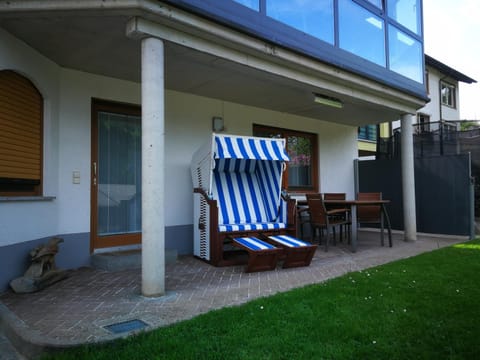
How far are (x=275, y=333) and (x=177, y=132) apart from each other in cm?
470

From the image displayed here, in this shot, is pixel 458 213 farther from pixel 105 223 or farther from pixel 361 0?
pixel 105 223

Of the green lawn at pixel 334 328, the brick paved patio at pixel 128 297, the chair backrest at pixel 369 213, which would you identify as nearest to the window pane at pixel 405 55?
the chair backrest at pixel 369 213

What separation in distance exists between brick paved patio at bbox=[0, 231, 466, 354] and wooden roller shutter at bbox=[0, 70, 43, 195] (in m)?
1.39

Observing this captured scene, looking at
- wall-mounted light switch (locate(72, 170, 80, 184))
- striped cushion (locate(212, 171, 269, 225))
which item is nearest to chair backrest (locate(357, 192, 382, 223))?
striped cushion (locate(212, 171, 269, 225))

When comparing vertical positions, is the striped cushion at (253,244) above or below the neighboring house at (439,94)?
below

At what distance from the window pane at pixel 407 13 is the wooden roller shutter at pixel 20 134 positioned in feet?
22.9

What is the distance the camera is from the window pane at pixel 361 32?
6621mm

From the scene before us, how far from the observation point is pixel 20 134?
4.75 m

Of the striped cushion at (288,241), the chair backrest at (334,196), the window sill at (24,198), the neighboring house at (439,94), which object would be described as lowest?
the striped cushion at (288,241)

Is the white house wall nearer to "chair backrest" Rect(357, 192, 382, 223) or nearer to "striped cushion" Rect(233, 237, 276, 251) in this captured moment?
"striped cushion" Rect(233, 237, 276, 251)

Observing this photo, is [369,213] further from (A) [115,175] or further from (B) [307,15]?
(A) [115,175]

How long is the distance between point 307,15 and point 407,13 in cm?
357

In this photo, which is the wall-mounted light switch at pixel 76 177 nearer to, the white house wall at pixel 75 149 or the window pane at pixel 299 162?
the white house wall at pixel 75 149

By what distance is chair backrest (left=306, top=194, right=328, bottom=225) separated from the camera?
22.8 feet
